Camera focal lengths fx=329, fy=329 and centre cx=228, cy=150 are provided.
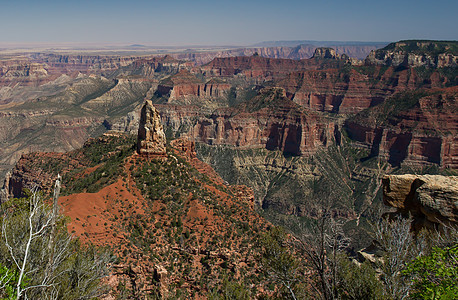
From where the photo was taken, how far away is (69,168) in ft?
185

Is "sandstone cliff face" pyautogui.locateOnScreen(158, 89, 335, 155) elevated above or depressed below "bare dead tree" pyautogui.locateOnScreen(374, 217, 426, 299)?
below

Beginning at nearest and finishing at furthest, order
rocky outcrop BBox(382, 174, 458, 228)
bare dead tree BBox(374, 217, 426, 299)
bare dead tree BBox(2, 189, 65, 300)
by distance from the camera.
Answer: bare dead tree BBox(2, 189, 65, 300)
bare dead tree BBox(374, 217, 426, 299)
rocky outcrop BBox(382, 174, 458, 228)

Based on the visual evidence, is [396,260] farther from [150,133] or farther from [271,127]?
[271,127]

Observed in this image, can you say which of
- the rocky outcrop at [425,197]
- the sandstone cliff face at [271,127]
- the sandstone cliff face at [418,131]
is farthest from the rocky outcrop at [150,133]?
the sandstone cliff face at [418,131]

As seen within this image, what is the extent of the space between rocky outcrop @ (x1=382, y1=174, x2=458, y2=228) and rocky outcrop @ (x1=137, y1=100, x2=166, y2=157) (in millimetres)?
29078

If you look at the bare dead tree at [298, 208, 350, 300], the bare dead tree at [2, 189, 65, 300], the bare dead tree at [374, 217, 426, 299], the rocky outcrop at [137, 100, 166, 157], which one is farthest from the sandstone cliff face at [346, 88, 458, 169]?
the bare dead tree at [2, 189, 65, 300]

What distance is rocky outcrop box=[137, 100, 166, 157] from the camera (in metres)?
43.1

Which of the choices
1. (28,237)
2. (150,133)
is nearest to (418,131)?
(150,133)

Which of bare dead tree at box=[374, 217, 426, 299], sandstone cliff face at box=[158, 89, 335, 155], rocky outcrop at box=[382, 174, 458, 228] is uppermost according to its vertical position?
rocky outcrop at box=[382, 174, 458, 228]

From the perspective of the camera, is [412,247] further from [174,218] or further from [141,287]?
[174,218]

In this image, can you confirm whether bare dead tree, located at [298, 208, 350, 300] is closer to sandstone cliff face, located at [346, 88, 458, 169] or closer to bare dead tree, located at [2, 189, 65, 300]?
bare dead tree, located at [2, 189, 65, 300]

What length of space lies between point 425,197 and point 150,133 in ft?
106

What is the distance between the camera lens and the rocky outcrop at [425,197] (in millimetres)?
19844

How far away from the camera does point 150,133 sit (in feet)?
142
